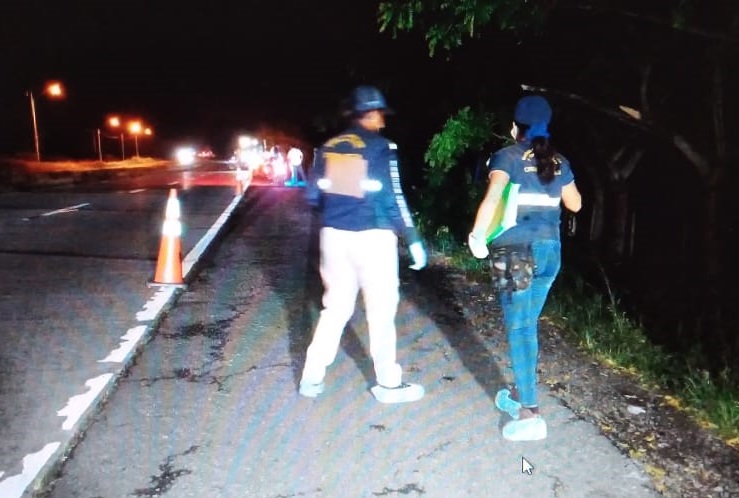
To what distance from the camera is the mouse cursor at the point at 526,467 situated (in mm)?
3807

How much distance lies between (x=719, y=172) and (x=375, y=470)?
677 centimetres

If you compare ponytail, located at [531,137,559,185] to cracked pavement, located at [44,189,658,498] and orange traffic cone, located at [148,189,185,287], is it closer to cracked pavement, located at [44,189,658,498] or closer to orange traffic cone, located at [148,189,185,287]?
cracked pavement, located at [44,189,658,498]

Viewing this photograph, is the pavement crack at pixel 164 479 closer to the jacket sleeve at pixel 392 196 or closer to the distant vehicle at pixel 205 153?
the jacket sleeve at pixel 392 196

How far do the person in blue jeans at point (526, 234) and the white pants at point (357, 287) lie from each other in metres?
0.68

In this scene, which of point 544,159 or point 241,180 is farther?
point 241,180

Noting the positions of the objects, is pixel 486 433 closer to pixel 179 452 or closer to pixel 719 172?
pixel 179 452

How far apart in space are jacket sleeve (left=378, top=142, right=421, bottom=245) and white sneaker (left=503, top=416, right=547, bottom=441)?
4.12 ft

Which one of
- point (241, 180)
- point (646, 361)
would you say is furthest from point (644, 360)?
point (241, 180)

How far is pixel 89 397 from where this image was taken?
15.6 feet

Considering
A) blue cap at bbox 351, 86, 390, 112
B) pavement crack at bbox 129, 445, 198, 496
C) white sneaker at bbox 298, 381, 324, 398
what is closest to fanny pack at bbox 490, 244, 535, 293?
blue cap at bbox 351, 86, 390, 112

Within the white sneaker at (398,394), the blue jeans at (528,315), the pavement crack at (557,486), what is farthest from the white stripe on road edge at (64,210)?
the pavement crack at (557,486)

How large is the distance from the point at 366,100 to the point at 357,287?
1.18m

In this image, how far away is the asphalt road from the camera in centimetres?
371

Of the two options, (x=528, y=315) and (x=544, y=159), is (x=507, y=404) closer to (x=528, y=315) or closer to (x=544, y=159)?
(x=528, y=315)
